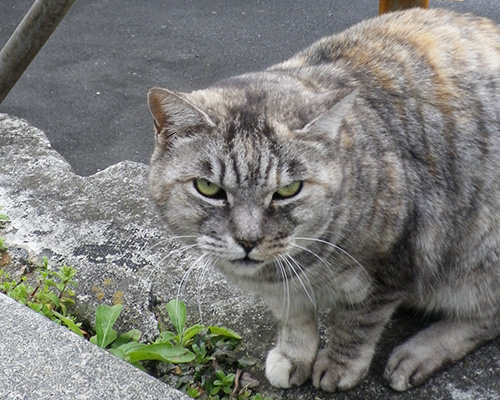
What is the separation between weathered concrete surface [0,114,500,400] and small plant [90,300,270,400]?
→ 8cm

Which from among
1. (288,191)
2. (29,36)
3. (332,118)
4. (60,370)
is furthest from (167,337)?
(29,36)

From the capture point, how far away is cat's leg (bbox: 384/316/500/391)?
2.29 meters

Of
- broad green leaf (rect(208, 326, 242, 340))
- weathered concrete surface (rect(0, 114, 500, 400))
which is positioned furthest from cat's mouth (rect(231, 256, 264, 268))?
broad green leaf (rect(208, 326, 242, 340))

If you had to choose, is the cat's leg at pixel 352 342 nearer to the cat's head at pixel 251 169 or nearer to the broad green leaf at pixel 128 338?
the cat's head at pixel 251 169

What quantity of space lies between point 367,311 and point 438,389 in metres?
0.37

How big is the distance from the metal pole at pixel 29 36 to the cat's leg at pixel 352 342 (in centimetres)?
133

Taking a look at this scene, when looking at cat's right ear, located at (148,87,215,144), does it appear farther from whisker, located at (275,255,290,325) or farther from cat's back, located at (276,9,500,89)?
cat's back, located at (276,9,500,89)

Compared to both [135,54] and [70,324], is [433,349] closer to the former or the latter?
[70,324]

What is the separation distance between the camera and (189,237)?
211cm

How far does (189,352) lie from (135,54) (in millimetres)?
3722

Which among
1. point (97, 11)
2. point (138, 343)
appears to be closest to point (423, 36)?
point (138, 343)

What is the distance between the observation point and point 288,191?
1.95 metres

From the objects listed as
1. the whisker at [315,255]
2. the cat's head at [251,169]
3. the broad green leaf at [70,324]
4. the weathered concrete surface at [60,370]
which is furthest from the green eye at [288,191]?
the broad green leaf at [70,324]

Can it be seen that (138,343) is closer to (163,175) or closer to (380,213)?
(163,175)
